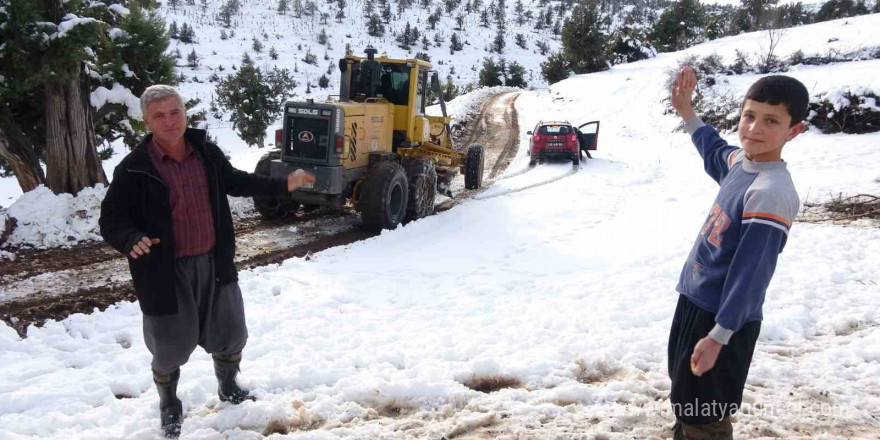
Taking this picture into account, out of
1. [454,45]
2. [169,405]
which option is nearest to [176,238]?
[169,405]

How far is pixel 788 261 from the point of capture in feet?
20.9

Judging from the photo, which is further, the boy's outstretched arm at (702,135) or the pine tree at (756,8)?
the pine tree at (756,8)

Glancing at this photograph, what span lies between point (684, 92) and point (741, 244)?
1.17 meters

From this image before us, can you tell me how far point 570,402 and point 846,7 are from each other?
51516mm

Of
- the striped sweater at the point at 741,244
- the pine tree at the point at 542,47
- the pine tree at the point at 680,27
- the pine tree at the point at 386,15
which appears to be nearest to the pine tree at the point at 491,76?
the pine tree at the point at 680,27

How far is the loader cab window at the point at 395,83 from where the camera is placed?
9.70m

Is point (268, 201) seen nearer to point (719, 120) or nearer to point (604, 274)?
point (604, 274)

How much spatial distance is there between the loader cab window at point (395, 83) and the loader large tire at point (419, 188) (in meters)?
1.10

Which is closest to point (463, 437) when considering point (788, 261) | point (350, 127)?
point (788, 261)

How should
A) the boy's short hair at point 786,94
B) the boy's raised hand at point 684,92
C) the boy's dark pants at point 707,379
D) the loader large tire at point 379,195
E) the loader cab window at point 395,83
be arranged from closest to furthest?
the boy's short hair at point 786,94 < the boy's dark pants at point 707,379 < the boy's raised hand at point 684,92 < the loader large tire at point 379,195 < the loader cab window at point 395,83

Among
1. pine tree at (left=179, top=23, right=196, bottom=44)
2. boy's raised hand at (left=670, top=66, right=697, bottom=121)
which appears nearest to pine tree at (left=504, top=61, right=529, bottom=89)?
pine tree at (left=179, top=23, right=196, bottom=44)

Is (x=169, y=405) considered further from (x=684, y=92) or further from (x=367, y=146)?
(x=367, y=146)

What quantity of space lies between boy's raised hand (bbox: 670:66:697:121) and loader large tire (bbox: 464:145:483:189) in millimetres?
9187

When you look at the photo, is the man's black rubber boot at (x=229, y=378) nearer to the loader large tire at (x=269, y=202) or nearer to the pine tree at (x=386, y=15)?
the loader large tire at (x=269, y=202)
